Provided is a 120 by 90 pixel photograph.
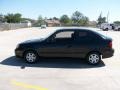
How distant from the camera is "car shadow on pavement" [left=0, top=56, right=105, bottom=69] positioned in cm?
902

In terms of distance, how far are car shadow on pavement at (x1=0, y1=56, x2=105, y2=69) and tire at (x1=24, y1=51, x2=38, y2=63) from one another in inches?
7.8

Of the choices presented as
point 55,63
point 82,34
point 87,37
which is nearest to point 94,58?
point 87,37

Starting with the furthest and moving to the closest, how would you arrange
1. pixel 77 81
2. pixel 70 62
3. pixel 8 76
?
pixel 70 62
pixel 8 76
pixel 77 81

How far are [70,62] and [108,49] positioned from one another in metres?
1.76

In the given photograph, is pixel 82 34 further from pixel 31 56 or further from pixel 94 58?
pixel 31 56

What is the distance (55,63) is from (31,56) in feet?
3.54

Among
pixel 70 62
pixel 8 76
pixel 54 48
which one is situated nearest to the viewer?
pixel 8 76

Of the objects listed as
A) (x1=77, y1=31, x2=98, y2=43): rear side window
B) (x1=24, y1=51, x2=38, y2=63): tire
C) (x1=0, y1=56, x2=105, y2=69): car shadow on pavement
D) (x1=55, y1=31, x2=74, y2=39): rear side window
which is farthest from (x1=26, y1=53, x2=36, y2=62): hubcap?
(x1=77, y1=31, x2=98, y2=43): rear side window

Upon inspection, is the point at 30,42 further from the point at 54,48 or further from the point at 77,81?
the point at 77,81

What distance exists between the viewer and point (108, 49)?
923 cm

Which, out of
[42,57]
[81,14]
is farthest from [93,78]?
[81,14]

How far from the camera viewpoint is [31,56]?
31.0ft

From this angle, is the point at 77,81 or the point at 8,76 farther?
the point at 8,76

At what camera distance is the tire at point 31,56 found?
941cm
